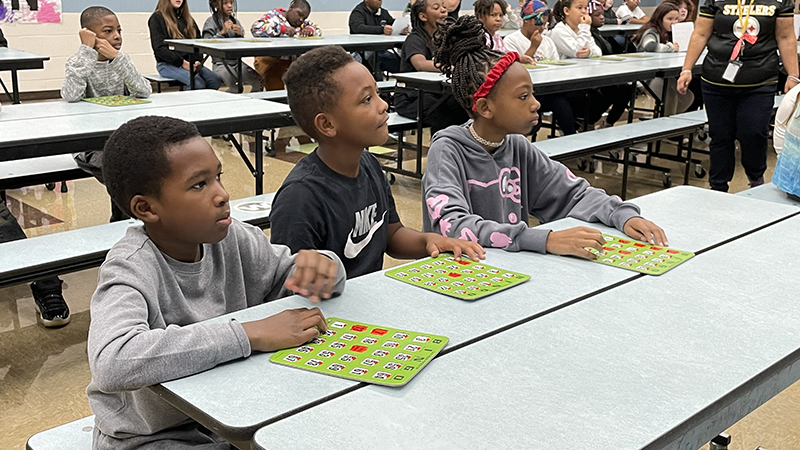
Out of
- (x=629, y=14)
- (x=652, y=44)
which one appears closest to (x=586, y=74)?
(x=652, y=44)

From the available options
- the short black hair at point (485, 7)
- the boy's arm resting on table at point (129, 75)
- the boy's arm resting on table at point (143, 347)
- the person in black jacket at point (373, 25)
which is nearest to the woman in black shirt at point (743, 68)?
the short black hair at point (485, 7)

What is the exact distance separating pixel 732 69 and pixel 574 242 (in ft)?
8.33

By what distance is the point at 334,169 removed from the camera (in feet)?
5.81

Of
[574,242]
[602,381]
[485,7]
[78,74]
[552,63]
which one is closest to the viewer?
[602,381]

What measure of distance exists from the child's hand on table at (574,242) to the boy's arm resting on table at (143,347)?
29.0 inches

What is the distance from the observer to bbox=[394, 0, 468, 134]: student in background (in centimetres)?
457

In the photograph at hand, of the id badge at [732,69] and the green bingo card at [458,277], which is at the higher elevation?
the id badge at [732,69]

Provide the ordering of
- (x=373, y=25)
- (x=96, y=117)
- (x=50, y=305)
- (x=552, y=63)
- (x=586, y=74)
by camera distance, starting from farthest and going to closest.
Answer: (x=373, y=25)
(x=552, y=63)
(x=586, y=74)
(x=96, y=117)
(x=50, y=305)

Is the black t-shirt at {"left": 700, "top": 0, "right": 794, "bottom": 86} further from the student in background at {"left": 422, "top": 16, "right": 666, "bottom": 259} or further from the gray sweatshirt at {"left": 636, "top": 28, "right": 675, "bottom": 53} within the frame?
the gray sweatshirt at {"left": 636, "top": 28, "right": 675, "bottom": 53}

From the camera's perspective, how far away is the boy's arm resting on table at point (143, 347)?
40.2 inches

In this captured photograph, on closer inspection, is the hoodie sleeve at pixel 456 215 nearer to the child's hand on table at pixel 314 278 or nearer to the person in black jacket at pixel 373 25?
the child's hand on table at pixel 314 278

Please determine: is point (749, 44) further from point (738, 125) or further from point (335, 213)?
point (335, 213)

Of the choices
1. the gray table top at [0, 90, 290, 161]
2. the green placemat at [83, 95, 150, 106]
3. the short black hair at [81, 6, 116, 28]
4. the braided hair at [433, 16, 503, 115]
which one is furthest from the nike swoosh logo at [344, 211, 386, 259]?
the short black hair at [81, 6, 116, 28]

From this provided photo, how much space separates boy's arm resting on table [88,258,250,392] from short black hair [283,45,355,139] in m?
0.78
